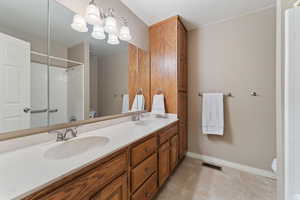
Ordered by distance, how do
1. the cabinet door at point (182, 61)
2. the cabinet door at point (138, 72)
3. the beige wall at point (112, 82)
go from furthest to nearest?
the cabinet door at point (182, 61) → the cabinet door at point (138, 72) → the beige wall at point (112, 82)

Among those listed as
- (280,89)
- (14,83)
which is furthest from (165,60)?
(14,83)

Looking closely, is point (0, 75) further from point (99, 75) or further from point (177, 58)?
point (177, 58)

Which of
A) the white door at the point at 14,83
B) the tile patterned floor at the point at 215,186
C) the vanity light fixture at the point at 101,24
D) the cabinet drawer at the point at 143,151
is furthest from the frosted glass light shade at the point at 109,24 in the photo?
the tile patterned floor at the point at 215,186

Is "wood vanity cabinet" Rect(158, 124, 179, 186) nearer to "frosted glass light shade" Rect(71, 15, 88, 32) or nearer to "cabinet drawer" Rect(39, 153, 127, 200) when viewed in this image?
"cabinet drawer" Rect(39, 153, 127, 200)

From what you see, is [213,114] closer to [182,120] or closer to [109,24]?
[182,120]

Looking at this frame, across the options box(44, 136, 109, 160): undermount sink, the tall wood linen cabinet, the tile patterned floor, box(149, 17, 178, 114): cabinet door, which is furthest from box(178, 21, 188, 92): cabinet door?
box(44, 136, 109, 160): undermount sink

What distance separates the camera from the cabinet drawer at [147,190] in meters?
1.02

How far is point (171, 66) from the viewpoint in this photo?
76.4 inches

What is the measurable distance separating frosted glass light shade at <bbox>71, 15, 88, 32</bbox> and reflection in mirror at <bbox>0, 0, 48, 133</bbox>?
8.2 inches

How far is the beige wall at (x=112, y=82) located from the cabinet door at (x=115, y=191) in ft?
2.52

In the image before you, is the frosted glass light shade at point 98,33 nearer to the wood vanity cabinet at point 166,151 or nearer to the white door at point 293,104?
the wood vanity cabinet at point 166,151

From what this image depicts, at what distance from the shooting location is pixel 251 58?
1805mm

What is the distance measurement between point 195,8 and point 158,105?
1.52 meters

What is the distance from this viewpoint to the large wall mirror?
0.79 m
